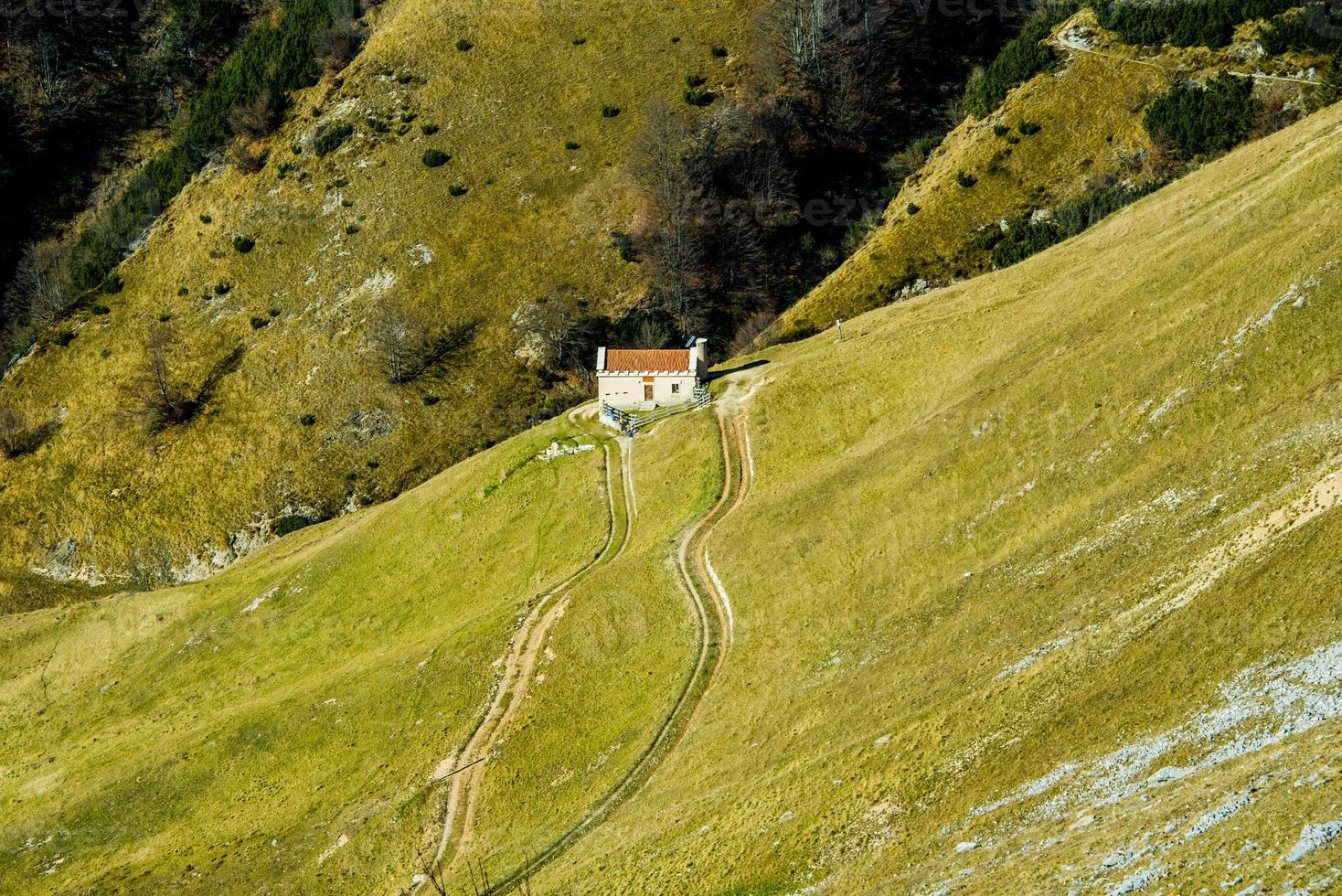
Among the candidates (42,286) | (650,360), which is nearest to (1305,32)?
(650,360)

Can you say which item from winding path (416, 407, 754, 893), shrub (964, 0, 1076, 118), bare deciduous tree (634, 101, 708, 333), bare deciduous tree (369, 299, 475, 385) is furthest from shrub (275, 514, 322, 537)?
shrub (964, 0, 1076, 118)

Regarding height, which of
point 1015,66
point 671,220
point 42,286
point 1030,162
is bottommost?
point 1030,162

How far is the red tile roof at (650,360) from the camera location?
8944 centimetres

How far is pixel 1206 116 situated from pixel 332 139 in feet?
346

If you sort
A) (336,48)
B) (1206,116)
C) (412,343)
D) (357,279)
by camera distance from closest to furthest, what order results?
(1206,116), (412,343), (357,279), (336,48)

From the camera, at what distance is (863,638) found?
176ft

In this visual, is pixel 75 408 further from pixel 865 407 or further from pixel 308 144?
pixel 865 407

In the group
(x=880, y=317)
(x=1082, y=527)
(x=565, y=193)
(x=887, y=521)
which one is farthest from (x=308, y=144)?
(x=1082, y=527)

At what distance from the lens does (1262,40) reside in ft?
355

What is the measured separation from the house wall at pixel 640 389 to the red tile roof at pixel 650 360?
619 millimetres

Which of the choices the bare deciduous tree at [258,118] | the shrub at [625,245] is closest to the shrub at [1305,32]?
the shrub at [625,245]

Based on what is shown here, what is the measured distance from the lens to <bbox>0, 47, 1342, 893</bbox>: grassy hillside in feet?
116

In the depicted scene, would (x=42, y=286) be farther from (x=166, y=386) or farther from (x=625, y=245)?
(x=625, y=245)

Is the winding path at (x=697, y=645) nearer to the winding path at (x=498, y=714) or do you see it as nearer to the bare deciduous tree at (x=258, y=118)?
the winding path at (x=498, y=714)
